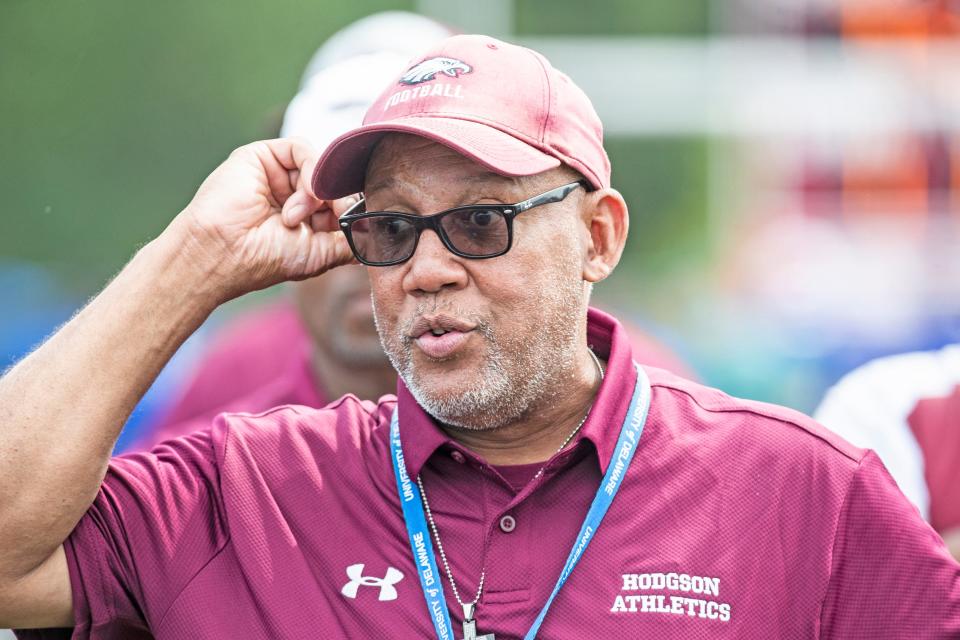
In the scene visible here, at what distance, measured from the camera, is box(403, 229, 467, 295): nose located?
2701 millimetres

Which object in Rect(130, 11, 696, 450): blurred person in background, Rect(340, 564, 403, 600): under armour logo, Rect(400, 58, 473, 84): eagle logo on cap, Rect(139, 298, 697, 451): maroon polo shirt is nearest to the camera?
Rect(340, 564, 403, 600): under armour logo

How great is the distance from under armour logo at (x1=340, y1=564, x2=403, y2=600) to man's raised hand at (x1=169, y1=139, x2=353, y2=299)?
0.66 m

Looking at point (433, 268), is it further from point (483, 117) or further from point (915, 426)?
point (915, 426)

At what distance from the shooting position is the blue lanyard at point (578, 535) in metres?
2.55

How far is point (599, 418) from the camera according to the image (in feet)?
9.12

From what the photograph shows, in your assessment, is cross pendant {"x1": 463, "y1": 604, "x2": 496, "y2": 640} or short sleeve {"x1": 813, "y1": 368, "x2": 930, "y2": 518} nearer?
cross pendant {"x1": 463, "y1": 604, "x2": 496, "y2": 640}

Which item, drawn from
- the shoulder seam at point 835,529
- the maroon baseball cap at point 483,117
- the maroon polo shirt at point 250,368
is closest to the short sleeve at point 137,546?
the maroon baseball cap at point 483,117

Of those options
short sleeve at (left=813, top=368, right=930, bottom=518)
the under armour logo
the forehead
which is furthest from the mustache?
short sleeve at (left=813, top=368, right=930, bottom=518)

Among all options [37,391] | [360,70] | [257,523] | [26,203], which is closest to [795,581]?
[257,523]

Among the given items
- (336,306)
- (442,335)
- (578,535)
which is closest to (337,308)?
(336,306)

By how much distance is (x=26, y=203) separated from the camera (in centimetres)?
808

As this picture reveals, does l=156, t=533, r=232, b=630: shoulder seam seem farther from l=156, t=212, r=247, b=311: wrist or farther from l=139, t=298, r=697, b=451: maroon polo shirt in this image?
l=139, t=298, r=697, b=451: maroon polo shirt

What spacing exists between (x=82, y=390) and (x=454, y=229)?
2.56ft

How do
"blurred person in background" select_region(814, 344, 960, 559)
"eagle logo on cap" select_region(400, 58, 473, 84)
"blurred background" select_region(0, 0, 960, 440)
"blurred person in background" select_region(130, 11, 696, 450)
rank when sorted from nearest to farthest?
1. "eagle logo on cap" select_region(400, 58, 473, 84)
2. "blurred person in background" select_region(814, 344, 960, 559)
3. "blurred person in background" select_region(130, 11, 696, 450)
4. "blurred background" select_region(0, 0, 960, 440)
